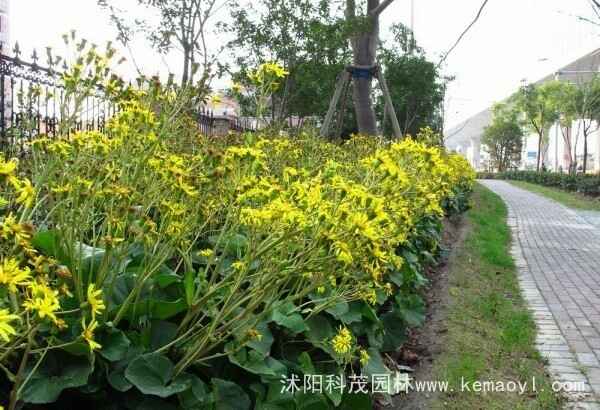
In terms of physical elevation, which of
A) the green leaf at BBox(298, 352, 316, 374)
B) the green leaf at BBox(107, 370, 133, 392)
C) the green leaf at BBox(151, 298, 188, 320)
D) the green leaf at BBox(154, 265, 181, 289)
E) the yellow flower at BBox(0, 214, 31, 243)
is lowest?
the green leaf at BBox(298, 352, 316, 374)

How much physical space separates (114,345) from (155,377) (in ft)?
0.50

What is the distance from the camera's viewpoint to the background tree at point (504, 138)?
4784 centimetres

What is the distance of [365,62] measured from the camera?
9.17m

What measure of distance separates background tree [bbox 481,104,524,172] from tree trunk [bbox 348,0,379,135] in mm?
37961

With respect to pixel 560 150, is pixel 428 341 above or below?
below

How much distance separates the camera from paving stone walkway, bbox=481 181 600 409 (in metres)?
3.37

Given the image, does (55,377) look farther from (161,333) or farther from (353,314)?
(353,314)

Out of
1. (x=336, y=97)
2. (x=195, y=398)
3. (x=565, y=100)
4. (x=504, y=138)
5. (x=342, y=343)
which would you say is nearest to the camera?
(x=195, y=398)

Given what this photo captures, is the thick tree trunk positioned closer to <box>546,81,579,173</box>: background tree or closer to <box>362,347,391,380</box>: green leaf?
<box>362,347,391,380</box>: green leaf

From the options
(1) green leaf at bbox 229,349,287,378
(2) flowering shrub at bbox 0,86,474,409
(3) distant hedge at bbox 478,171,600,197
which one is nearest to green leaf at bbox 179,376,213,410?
(2) flowering shrub at bbox 0,86,474,409

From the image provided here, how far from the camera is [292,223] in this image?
5.58 ft

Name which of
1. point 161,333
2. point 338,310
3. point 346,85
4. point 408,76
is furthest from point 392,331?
point 408,76

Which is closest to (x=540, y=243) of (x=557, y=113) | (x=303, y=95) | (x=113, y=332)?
(x=303, y=95)

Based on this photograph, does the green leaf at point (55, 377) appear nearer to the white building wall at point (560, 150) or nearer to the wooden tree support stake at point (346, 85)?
the wooden tree support stake at point (346, 85)
